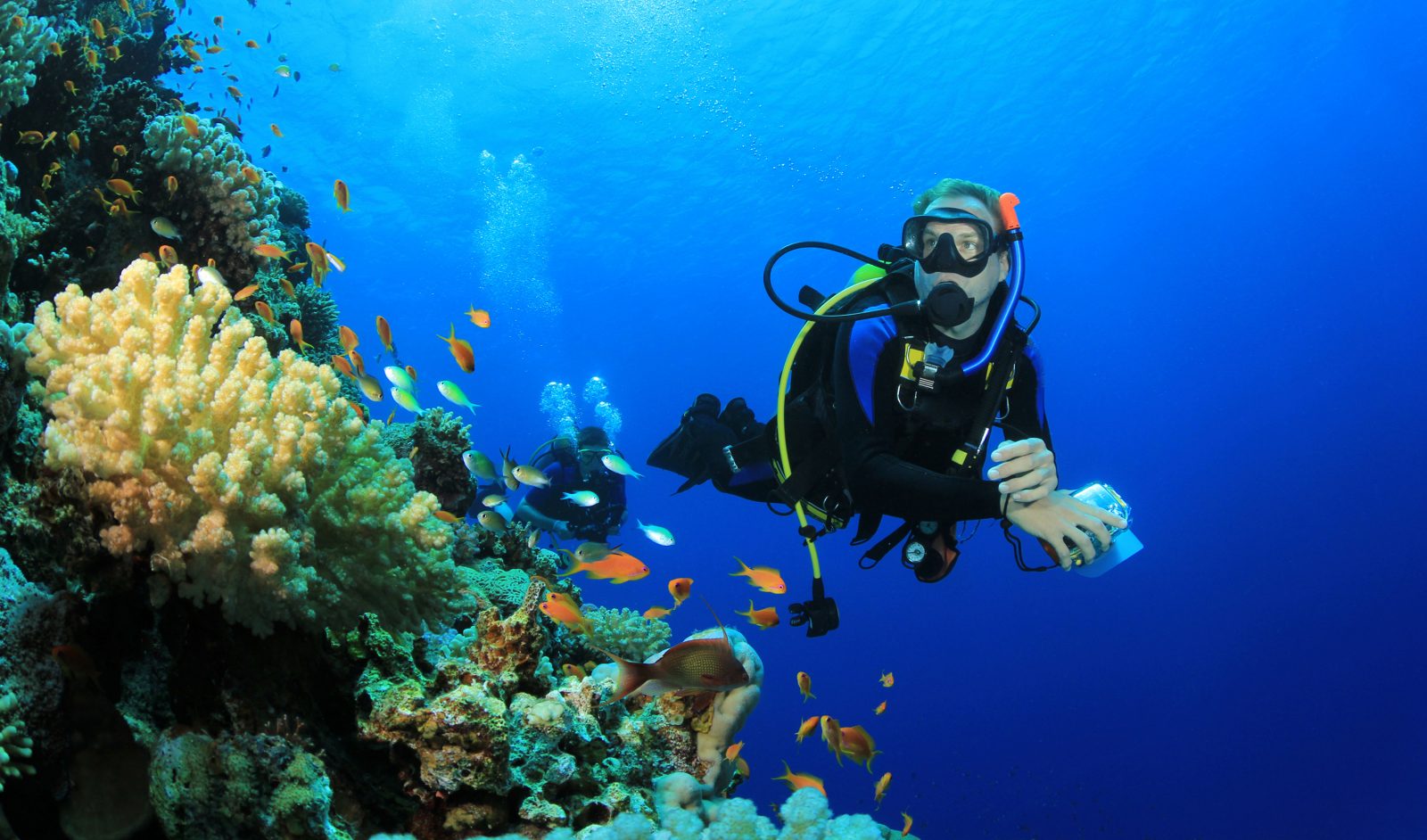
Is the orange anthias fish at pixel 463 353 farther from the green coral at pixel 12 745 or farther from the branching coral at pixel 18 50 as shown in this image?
the green coral at pixel 12 745

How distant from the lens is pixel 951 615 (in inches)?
3457

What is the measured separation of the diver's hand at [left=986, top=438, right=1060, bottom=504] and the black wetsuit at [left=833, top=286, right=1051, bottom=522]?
0.16 meters

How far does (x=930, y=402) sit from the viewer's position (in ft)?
12.3

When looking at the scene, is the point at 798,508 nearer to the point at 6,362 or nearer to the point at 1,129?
the point at 6,362

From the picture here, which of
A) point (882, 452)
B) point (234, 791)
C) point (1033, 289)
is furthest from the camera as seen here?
point (1033, 289)

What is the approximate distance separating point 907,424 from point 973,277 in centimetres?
86

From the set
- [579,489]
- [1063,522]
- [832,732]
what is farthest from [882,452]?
[579,489]

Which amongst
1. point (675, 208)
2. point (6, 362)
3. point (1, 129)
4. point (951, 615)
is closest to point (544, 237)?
point (675, 208)

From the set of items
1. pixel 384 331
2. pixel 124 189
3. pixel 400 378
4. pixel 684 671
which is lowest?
pixel 684 671

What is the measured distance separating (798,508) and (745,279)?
62573mm

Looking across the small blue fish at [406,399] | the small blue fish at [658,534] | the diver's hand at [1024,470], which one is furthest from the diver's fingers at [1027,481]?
the small blue fish at [658,534]

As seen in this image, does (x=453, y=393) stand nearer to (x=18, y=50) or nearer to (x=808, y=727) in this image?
(x=18, y=50)

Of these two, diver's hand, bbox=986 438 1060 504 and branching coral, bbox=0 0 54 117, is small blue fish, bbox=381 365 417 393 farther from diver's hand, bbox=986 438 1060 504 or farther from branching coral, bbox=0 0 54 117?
diver's hand, bbox=986 438 1060 504

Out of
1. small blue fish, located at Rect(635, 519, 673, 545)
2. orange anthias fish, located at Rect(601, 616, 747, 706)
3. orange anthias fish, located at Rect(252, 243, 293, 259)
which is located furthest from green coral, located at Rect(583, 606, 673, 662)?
orange anthias fish, located at Rect(252, 243, 293, 259)
